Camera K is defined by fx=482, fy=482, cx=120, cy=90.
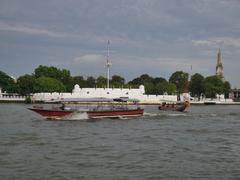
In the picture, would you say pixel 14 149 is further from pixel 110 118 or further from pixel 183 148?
pixel 110 118

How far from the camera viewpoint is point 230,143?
29625 mm

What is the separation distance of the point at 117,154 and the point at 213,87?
124107mm

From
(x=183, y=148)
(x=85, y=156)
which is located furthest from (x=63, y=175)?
(x=183, y=148)

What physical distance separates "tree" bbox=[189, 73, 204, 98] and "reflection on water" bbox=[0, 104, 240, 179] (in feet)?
371

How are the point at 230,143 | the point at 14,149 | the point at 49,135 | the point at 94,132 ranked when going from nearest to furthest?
the point at 14,149, the point at 230,143, the point at 49,135, the point at 94,132

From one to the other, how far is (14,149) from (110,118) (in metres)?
24.9

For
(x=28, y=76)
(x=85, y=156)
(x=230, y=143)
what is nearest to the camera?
(x=85, y=156)

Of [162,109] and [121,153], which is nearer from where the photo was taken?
[121,153]

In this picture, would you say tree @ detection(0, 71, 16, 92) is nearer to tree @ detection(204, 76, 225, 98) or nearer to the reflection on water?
tree @ detection(204, 76, 225, 98)

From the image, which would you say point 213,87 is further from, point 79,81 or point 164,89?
point 79,81

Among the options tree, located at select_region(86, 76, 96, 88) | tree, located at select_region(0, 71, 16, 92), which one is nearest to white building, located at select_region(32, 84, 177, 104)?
tree, located at select_region(0, 71, 16, 92)

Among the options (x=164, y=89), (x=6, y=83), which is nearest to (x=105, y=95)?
(x=164, y=89)

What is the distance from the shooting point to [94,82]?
153500 millimetres

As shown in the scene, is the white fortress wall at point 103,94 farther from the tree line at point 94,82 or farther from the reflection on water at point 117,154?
the reflection on water at point 117,154
